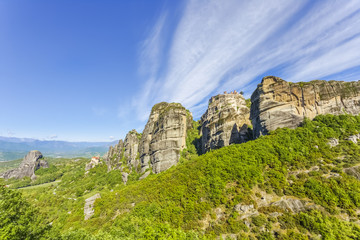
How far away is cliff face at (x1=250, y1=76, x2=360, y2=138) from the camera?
1359 inches

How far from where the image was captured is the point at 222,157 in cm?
3612

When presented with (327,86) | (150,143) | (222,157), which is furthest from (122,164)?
(327,86)

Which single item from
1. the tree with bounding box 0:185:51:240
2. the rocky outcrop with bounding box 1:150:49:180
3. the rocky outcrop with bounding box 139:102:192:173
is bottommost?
the rocky outcrop with bounding box 1:150:49:180

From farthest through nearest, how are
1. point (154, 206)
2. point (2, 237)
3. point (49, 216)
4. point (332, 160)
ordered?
point (49, 216) → point (154, 206) → point (332, 160) → point (2, 237)

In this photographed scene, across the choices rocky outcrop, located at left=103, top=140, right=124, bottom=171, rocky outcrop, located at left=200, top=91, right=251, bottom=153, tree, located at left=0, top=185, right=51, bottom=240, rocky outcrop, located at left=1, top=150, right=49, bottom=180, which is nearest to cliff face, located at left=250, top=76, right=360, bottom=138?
rocky outcrop, located at left=200, top=91, right=251, bottom=153

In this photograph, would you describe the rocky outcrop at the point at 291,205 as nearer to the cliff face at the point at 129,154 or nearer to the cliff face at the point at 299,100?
the cliff face at the point at 299,100

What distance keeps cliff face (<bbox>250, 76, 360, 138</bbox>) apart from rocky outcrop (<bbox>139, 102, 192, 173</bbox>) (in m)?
33.9

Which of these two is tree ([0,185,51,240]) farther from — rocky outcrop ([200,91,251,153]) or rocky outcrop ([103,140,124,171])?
rocky outcrop ([103,140,124,171])

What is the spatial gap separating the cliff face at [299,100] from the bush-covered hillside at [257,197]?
285 cm

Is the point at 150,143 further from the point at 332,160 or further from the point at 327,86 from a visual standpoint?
the point at 327,86

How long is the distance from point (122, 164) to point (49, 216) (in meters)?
38.2

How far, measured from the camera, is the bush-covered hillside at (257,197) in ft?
65.1

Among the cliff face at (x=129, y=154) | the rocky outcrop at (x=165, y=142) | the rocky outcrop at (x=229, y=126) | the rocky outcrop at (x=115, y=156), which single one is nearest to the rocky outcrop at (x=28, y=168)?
the rocky outcrop at (x=115, y=156)

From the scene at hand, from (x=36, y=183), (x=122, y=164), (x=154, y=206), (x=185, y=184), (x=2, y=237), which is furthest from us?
(x=36, y=183)
